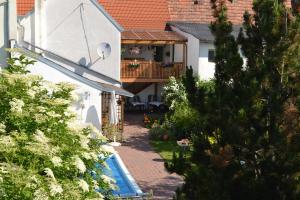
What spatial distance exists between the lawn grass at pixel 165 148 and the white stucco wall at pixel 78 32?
555 cm

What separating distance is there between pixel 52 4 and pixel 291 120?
18.8 m

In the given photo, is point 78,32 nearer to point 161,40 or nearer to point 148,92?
point 161,40

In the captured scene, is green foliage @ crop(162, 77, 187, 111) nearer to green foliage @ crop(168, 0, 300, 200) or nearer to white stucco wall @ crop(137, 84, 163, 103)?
white stucco wall @ crop(137, 84, 163, 103)

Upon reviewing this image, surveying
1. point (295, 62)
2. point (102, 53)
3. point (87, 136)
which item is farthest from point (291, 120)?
point (102, 53)

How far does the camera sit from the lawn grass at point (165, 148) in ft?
68.5

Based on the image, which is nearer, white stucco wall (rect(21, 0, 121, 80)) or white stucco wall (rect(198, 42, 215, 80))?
white stucco wall (rect(21, 0, 121, 80))

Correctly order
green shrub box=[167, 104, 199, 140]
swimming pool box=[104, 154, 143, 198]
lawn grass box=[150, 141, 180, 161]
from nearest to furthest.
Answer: swimming pool box=[104, 154, 143, 198] → lawn grass box=[150, 141, 180, 161] → green shrub box=[167, 104, 199, 140]

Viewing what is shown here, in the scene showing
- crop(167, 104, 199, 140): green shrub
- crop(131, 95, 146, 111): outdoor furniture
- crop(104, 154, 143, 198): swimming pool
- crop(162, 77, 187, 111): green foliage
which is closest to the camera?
crop(104, 154, 143, 198): swimming pool

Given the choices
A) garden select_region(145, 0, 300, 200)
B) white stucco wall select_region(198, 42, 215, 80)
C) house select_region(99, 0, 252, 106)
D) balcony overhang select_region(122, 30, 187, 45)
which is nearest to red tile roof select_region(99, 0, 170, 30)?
house select_region(99, 0, 252, 106)

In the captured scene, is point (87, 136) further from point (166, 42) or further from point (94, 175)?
point (166, 42)

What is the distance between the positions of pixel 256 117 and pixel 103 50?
17.2 metres

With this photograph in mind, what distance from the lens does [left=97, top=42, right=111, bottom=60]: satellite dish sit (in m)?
24.6

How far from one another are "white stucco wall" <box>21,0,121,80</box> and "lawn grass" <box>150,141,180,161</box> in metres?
5.55

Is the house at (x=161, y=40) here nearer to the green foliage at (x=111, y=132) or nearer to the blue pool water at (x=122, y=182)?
the green foliage at (x=111, y=132)
